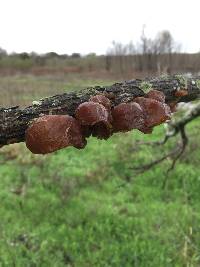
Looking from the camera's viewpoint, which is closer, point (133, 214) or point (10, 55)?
point (133, 214)

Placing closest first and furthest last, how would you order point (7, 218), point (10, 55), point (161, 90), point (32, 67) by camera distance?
point (161, 90), point (7, 218), point (32, 67), point (10, 55)

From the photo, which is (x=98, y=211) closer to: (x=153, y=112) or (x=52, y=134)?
(x=153, y=112)

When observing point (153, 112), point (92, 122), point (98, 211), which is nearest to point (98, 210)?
point (98, 211)

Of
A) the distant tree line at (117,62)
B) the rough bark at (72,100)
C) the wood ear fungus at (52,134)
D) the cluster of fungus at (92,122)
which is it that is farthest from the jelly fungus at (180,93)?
the distant tree line at (117,62)

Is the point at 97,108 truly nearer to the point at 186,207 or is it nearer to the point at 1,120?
the point at 1,120

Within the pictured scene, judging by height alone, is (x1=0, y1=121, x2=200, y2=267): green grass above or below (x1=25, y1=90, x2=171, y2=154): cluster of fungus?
below

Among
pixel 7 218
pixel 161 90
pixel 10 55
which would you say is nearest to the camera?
pixel 161 90

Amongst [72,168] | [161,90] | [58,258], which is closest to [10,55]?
[72,168]

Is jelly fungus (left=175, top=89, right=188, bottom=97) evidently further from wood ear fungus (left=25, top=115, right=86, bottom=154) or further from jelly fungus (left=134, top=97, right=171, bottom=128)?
wood ear fungus (left=25, top=115, right=86, bottom=154)

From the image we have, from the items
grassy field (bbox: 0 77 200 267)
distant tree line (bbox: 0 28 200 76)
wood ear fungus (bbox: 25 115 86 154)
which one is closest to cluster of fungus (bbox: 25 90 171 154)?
wood ear fungus (bbox: 25 115 86 154)
